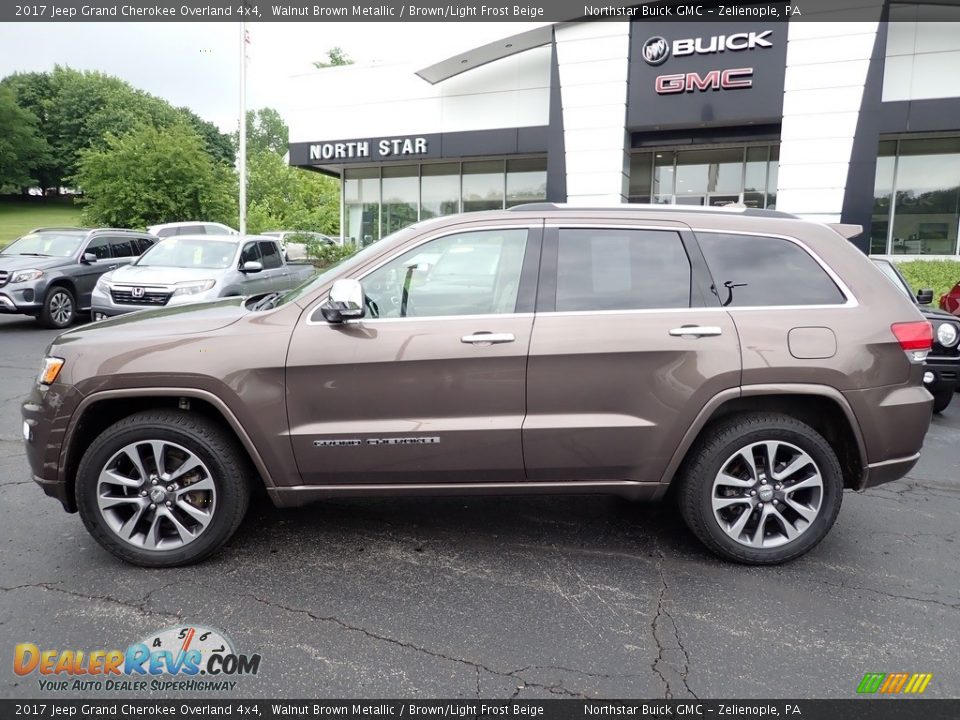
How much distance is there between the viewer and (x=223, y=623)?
117 inches

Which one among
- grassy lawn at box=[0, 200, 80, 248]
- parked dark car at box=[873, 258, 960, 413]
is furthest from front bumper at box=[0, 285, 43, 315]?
grassy lawn at box=[0, 200, 80, 248]

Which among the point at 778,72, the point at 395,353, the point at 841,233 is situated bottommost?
the point at 395,353

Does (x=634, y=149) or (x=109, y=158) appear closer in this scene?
(x=634, y=149)

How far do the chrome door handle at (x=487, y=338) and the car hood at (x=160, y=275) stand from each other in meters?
7.83

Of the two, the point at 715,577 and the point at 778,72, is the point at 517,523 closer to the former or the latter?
the point at 715,577

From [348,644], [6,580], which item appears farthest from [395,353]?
[6,580]

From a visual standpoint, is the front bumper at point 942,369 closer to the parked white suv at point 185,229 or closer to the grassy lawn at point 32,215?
the parked white suv at point 185,229

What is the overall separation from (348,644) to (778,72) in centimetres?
1609

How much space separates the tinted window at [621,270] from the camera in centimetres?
349

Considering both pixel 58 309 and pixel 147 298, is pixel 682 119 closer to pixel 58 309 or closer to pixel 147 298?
pixel 147 298

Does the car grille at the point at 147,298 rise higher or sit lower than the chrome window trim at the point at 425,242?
lower

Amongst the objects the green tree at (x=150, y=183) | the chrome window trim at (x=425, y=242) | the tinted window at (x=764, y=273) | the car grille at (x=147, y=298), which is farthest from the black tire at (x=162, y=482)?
the green tree at (x=150, y=183)

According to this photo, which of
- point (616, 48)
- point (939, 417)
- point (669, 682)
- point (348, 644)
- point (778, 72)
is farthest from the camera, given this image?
point (616, 48)

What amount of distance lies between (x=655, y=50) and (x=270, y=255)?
10.4m
